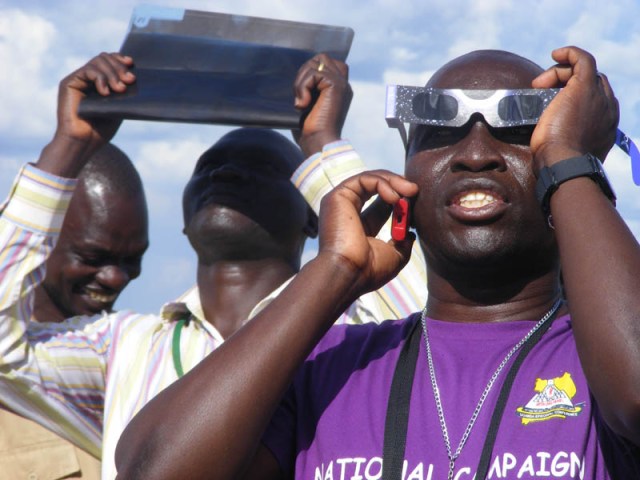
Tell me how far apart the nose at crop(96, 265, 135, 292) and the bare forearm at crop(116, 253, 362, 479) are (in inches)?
106

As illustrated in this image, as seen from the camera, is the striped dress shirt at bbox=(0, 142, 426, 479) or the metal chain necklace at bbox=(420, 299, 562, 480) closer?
the metal chain necklace at bbox=(420, 299, 562, 480)

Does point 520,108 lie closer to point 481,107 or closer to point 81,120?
point 481,107

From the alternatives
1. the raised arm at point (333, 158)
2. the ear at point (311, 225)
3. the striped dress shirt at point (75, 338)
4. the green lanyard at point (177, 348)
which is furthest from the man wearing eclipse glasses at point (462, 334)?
the ear at point (311, 225)

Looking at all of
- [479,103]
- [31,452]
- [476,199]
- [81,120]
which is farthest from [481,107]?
[31,452]

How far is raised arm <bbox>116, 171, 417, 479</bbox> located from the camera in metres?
2.70

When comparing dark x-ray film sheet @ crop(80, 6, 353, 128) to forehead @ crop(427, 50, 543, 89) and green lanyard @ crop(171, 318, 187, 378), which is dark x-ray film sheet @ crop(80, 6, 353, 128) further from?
forehead @ crop(427, 50, 543, 89)

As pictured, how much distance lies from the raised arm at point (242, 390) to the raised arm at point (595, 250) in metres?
0.56

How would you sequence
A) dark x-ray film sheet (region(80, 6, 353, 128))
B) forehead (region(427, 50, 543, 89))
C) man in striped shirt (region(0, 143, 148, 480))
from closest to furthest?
forehead (region(427, 50, 543, 89))
dark x-ray film sheet (region(80, 6, 353, 128))
man in striped shirt (region(0, 143, 148, 480))

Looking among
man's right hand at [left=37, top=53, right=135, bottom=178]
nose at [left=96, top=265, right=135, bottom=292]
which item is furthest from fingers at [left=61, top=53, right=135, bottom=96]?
nose at [left=96, top=265, right=135, bottom=292]

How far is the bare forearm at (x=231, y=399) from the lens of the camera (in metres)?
2.70

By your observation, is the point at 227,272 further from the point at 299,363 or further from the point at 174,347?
the point at 299,363

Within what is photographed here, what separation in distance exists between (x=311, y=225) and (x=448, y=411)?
2401mm

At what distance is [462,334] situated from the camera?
9.59ft

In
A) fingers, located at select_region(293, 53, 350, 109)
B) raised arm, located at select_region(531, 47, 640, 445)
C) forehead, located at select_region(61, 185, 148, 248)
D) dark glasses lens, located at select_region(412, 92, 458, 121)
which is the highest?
forehead, located at select_region(61, 185, 148, 248)
